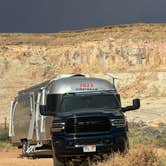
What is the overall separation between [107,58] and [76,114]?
233 feet

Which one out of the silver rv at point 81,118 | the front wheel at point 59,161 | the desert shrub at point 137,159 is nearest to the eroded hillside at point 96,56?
the silver rv at point 81,118

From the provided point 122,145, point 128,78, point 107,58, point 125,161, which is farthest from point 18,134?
point 107,58

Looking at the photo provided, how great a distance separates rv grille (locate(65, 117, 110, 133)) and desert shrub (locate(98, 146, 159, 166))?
4.02 feet

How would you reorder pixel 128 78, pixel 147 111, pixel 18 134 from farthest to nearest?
pixel 128 78 → pixel 147 111 → pixel 18 134

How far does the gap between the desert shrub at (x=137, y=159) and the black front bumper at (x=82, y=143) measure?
0.88 m

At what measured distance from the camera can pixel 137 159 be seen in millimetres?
12188

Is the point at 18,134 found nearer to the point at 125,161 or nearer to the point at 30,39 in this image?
the point at 125,161

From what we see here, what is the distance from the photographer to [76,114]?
1382 cm

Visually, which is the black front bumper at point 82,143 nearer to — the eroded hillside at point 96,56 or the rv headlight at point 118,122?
the rv headlight at point 118,122

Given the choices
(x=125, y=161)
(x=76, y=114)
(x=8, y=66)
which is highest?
(x=8, y=66)

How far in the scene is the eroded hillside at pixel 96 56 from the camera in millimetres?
69000

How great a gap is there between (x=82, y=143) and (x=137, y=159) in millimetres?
1735

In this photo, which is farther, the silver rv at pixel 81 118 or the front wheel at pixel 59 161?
the front wheel at pixel 59 161

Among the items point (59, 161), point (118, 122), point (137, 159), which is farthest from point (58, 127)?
point (137, 159)
